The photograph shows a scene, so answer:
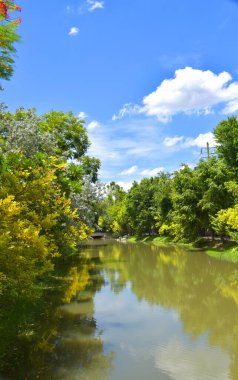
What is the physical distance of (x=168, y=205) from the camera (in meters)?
66.2

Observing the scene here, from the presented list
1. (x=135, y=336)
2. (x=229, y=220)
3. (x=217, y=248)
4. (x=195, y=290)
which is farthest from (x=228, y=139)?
(x=135, y=336)

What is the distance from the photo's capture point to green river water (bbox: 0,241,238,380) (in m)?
10.6

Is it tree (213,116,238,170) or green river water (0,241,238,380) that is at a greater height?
tree (213,116,238,170)

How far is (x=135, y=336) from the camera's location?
1384cm

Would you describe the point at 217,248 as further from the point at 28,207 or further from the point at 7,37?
the point at 7,37

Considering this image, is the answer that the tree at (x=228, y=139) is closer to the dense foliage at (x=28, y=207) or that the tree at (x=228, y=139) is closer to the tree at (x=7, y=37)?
the dense foliage at (x=28, y=207)

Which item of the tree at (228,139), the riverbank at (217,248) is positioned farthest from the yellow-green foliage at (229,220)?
the tree at (228,139)

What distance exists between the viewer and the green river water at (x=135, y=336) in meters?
10.6

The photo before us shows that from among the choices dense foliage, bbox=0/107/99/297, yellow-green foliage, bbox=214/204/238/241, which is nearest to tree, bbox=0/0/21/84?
dense foliage, bbox=0/107/99/297

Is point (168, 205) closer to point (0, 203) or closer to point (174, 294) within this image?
point (174, 294)

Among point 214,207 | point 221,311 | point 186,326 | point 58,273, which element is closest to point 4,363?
point 186,326

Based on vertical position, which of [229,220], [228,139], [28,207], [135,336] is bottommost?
[135,336]

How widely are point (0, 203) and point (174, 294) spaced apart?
49.6 feet

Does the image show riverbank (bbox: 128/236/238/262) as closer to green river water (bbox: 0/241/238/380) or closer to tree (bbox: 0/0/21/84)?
green river water (bbox: 0/241/238/380)
